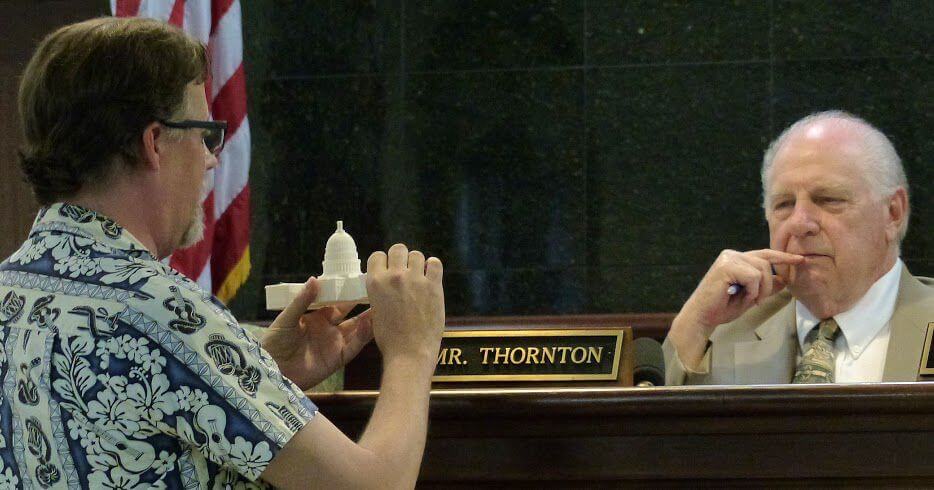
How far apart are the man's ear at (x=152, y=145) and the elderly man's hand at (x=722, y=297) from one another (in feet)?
4.37

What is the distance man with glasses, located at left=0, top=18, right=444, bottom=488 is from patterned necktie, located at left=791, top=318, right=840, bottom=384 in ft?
3.56

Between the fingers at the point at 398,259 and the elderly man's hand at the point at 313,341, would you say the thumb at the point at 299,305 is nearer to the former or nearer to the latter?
the elderly man's hand at the point at 313,341

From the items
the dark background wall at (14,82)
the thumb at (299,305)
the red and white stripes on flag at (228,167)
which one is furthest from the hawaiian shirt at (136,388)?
the dark background wall at (14,82)

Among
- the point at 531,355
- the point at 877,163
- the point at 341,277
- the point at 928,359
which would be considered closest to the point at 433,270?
the point at 341,277

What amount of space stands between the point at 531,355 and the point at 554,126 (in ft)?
7.86

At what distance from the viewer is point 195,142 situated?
1447 millimetres

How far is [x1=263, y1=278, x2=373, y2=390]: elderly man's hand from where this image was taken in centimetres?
175

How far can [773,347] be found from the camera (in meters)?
2.43

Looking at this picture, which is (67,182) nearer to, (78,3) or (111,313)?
(111,313)

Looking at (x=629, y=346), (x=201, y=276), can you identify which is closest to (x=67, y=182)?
(x=629, y=346)

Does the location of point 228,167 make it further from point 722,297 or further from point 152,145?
point 152,145

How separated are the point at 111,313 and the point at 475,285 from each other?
2.88 meters

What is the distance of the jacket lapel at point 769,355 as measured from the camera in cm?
240

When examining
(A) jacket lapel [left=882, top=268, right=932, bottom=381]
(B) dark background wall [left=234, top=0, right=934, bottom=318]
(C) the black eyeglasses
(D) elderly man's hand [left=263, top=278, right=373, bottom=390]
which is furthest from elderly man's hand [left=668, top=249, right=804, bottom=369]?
(B) dark background wall [left=234, top=0, right=934, bottom=318]
